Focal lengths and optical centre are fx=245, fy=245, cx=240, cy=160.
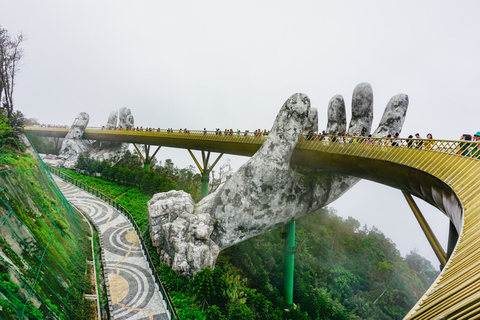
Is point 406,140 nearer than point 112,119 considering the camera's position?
Yes

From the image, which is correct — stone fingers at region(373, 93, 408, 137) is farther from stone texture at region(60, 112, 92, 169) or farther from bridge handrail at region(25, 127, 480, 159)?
stone texture at region(60, 112, 92, 169)

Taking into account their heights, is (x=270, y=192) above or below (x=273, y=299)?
above

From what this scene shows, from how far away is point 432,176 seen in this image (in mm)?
7414

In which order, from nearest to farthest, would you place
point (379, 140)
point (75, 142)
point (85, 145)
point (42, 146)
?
point (379, 140)
point (75, 142)
point (85, 145)
point (42, 146)

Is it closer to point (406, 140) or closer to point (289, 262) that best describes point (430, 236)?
point (406, 140)

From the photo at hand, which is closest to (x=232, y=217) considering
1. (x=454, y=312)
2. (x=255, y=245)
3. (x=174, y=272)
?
(x=174, y=272)

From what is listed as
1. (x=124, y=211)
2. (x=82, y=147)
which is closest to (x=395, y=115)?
(x=124, y=211)

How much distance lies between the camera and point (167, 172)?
33125 millimetres

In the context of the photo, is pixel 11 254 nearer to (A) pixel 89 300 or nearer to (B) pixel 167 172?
(A) pixel 89 300

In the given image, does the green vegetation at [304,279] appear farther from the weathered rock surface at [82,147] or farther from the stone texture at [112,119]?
the stone texture at [112,119]

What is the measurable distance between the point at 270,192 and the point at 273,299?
775cm

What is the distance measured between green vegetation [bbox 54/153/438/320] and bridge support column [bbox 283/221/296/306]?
564mm

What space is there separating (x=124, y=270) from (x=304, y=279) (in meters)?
14.3

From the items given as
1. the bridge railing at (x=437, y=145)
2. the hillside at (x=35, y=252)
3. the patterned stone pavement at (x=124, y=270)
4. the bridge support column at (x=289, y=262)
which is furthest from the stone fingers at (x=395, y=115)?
the hillside at (x=35, y=252)
